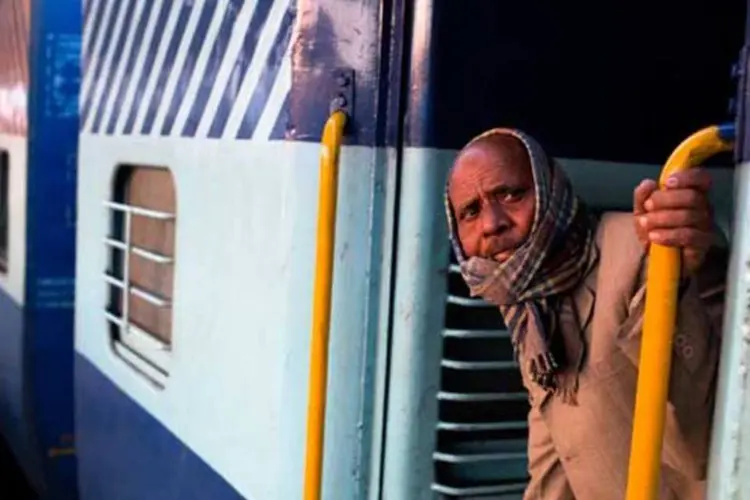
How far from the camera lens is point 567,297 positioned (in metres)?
1.68

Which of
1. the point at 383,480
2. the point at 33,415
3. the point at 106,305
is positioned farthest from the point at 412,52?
the point at 33,415

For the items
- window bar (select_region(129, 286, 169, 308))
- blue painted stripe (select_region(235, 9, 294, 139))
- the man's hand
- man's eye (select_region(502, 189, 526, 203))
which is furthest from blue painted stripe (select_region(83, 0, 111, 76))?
the man's hand

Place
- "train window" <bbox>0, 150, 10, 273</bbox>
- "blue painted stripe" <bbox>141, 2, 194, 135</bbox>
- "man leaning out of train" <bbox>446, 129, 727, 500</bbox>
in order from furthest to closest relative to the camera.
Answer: "train window" <bbox>0, 150, 10, 273</bbox>, "blue painted stripe" <bbox>141, 2, 194, 135</bbox>, "man leaning out of train" <bbox>446, 129, 727, 500</bbox>

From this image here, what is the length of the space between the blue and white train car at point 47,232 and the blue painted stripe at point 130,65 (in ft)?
4.18

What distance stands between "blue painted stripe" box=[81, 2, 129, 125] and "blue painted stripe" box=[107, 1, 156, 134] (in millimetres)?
190

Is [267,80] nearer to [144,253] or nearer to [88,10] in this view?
[144,253]

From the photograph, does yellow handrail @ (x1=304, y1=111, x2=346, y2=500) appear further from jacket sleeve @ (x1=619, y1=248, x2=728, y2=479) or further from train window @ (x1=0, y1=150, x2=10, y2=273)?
train window @ (x1=0, y1=150, x2=10, y2=273)

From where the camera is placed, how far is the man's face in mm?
1644

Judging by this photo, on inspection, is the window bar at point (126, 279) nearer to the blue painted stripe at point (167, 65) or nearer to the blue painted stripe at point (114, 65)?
the blue painted stripe at point (167, 65)

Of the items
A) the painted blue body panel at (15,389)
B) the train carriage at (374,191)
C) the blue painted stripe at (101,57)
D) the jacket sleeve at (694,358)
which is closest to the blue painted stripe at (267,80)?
the train carriage at (374,191)

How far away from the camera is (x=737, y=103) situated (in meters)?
1.20

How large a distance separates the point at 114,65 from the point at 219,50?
0.95m

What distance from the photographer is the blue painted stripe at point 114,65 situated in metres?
3.25

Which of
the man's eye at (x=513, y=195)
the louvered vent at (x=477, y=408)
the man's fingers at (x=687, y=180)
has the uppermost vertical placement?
the man's fingers at (x=687, y=180)
